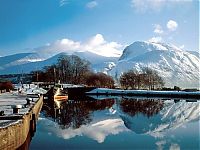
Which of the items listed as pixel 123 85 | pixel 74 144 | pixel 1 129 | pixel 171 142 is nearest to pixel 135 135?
pixel 171 142

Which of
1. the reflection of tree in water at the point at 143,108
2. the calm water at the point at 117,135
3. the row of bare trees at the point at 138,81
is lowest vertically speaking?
the calm water at the point at 117,135

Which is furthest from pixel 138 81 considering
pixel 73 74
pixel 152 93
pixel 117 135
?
pixel 117 135

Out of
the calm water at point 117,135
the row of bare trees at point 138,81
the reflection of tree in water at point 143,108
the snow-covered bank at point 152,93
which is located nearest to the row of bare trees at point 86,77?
the row of bare trees at point 138,81

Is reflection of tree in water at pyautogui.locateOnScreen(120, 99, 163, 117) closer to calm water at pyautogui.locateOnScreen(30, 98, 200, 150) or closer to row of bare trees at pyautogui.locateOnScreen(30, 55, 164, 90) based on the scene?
calm water at pyautogui.locateOnScreen(30, 98, 200, 150)

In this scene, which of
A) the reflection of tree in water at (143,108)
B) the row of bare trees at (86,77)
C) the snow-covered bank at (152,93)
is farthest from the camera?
the row of bare trees at (86,77)

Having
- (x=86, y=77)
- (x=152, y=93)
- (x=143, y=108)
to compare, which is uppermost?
(x=86, y=77)

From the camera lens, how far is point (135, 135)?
1026 inches

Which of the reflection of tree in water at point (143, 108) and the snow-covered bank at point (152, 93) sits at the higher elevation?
the snow-covered bank at point (152, 93)

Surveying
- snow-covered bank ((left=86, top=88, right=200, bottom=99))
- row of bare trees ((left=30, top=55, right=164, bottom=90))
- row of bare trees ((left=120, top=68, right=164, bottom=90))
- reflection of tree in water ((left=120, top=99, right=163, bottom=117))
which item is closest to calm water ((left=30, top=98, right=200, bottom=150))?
reflection of tree in water ((left=120, top=99, right=163, bottom=117))

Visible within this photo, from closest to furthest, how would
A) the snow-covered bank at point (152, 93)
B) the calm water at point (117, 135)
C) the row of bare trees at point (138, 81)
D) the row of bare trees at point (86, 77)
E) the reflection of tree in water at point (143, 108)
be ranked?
the calm water at point (117, 135) → the reflection of tree in water at point (143, 108) → the snow-covered bank at point (152, 93) → the row of bare trees at point (138, 81) → the row of bare trees at point (86, 77)

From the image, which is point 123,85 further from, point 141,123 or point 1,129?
point 1,129

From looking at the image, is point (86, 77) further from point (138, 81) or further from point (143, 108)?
point (143, 108)

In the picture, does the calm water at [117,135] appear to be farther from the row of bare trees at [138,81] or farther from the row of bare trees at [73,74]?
the row of bare trees at [73,74]

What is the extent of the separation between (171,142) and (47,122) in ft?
49.6
